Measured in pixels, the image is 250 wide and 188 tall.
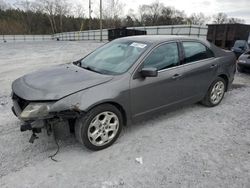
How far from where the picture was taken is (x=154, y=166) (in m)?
2.59

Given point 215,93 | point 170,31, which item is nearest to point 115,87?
point 215,93

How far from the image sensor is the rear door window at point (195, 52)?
3742 millimetres

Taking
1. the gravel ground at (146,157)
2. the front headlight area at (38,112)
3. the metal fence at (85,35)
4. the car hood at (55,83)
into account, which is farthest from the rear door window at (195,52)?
the metal fence at (85,35)

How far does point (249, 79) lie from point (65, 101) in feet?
21.2

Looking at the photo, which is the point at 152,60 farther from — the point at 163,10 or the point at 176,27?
the point at 163,10

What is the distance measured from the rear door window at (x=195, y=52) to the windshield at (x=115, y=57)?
0.85 meters

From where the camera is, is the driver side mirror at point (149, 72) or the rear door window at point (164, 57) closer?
the driver side mirror at point (149, 72)

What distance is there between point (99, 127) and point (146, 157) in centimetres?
73

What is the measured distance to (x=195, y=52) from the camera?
3916 millimetres

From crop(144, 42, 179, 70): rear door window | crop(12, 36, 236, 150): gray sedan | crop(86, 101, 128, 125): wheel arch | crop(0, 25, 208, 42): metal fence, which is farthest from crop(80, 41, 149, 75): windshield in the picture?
crop(0, 25, 208, 42): metal fence

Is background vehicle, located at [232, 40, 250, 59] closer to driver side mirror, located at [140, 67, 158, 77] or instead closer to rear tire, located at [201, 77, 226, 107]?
rear tire, located at [201, 77, 226, 107]

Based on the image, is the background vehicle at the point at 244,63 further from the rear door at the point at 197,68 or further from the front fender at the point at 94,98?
the front fender at the point at 94,98

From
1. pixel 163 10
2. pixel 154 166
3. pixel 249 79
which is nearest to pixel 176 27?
pixel 249 79

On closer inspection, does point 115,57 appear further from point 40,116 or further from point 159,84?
point 40,116
